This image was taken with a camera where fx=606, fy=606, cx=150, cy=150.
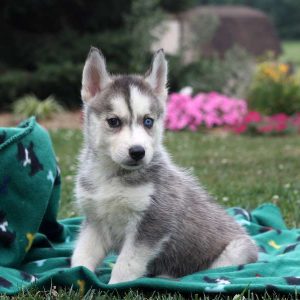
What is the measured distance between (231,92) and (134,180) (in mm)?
13105

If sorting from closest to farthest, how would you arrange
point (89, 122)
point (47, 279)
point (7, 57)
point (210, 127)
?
point (47, 279), point (89, 122), point (210, 127), point (7, 57)

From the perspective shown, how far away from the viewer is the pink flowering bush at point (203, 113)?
13.8m

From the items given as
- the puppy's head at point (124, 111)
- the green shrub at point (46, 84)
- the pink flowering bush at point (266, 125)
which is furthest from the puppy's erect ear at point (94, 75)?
the green shrub at point (46, 84)

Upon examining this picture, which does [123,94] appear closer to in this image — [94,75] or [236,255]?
[94,75]

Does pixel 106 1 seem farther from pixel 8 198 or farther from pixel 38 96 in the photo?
pixel 8 198

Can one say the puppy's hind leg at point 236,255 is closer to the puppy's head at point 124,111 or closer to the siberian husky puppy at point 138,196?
the siberian husky puppy at point 138,196

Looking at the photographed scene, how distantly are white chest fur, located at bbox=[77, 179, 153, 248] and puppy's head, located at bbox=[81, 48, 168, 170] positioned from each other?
182mm

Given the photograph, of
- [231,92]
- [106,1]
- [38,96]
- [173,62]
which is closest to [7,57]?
[38,96]

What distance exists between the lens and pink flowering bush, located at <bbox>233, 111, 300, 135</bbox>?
517 inches

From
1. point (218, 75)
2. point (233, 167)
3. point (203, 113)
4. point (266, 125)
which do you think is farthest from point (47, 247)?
point (218, 75)

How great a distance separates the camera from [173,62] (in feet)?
55.4

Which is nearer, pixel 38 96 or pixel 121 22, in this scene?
pixel 38 96

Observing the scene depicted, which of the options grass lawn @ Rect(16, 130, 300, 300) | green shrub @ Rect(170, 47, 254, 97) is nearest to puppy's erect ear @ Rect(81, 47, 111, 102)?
grass lawn @ Rect(16, 130, 300, 300)

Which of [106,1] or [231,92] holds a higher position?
[106,1]
